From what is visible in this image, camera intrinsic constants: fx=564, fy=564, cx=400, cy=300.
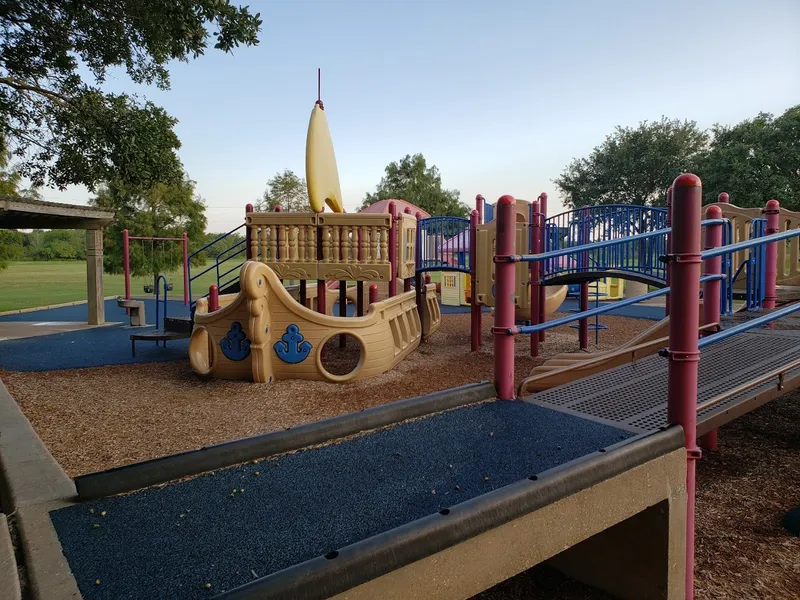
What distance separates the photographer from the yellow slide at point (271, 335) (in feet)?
22.0

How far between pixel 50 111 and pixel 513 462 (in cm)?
1005

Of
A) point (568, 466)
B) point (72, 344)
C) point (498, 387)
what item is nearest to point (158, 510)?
point (568, 466)

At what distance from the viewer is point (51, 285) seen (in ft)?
112

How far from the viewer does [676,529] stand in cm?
236

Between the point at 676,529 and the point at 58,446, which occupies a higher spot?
the point at 676,529

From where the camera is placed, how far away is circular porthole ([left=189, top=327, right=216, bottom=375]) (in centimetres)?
729

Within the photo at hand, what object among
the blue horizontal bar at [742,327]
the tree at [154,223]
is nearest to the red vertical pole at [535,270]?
the blue horizontal bar at [742,327]

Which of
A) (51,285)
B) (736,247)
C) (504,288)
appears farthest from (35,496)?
(51,285)

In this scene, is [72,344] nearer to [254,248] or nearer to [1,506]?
[254,248]

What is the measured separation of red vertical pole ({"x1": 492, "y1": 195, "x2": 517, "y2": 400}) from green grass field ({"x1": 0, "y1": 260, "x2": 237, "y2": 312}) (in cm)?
2031

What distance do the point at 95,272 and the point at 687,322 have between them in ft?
47.1

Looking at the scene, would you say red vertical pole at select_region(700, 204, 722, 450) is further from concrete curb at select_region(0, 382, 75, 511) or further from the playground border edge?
concrete curb at select_region(0, 382, 75, 511)

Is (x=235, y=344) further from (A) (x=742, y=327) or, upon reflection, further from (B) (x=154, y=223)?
(B) (x=154, y=223)

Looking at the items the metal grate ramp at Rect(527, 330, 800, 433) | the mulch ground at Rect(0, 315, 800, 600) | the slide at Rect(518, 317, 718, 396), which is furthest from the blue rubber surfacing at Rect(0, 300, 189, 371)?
the metal grate ramp at Rect(527, 330, 800, 433)
